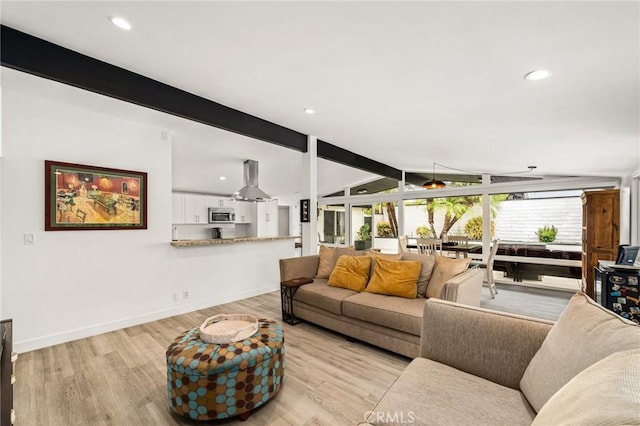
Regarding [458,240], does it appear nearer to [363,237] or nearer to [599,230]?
[599,230]

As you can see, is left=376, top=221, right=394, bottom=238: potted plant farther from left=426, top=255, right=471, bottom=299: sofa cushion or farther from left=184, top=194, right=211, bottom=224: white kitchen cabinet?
left=426, top=255, right=471, bottom=299: sofa cushion

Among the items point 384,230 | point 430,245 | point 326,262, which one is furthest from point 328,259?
point 384,230

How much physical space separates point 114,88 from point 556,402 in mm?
3374

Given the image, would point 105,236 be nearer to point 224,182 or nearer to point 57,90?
point 57,90

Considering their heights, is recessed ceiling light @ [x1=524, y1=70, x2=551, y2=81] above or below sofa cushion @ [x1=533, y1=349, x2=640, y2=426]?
above

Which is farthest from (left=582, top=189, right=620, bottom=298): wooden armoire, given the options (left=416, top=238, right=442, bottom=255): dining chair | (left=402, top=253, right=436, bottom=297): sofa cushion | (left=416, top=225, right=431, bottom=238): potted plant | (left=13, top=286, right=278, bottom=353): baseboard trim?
(left=13, top=286, right=278, bottom=353): baseboard trim

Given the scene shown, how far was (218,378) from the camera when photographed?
1729 millimetres

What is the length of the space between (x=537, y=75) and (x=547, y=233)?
14.9ft

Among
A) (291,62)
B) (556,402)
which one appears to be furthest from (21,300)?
(556,402)

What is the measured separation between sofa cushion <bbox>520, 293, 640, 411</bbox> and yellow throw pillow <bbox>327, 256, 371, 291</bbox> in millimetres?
1985

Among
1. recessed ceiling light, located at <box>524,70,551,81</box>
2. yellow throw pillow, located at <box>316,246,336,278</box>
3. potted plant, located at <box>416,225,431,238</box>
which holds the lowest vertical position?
yellow throw pillow, located at <box>316,246,336,278</box>

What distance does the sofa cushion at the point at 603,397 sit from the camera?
0.64 metres

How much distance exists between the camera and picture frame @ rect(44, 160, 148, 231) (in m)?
2.94

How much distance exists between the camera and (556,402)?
2.86 ft
